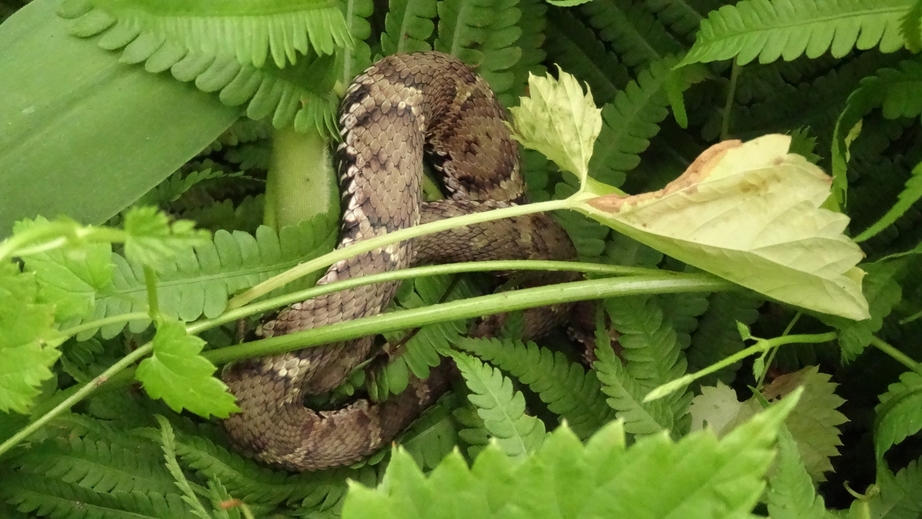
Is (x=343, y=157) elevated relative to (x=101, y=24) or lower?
lower

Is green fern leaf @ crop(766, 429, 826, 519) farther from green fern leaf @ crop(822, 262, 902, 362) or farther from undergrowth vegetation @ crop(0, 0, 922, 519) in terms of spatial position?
green fern leaf @ crop(822, 262, 902, 362)

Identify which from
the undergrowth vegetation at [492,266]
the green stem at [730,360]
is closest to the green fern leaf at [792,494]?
the undergrowth vegetation at [492,266]

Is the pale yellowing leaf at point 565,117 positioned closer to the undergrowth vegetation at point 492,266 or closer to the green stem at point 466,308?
the undergrowth vegetation at point 492,266

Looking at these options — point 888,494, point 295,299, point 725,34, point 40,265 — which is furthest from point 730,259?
point 40,265

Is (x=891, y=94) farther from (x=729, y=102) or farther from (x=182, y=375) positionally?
(x=182, y=375)

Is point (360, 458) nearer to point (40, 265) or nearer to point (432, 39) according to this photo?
point (40, 265)

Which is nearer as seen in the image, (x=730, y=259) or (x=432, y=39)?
(x=730, y=259)

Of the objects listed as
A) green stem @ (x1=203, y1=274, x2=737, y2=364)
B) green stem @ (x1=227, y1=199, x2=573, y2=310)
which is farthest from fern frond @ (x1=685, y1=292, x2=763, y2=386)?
green stem @ (x1=227, y1=199, x2=573, y2=310)
